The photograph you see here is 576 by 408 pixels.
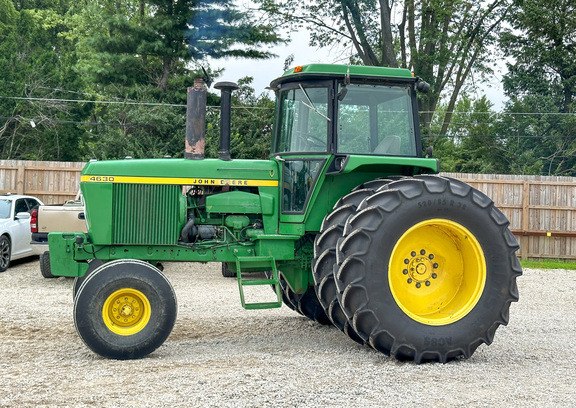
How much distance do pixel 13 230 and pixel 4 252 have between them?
49 cm

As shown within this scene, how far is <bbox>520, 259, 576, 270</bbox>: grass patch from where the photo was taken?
15.7m

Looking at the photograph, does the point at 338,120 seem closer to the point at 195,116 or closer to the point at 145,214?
the point at 195,116

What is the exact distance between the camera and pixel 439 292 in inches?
236

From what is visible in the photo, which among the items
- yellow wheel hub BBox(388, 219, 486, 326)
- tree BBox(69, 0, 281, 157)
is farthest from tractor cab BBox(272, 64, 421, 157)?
tree BBox(69, 0, 281, 157)

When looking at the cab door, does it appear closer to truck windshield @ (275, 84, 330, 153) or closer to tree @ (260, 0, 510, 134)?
truck windshield @ (275, 84, 330, 153)

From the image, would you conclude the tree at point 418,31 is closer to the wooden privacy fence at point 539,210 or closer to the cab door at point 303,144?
the wooden privacy fence at point 539,210

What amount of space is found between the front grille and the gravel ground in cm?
103

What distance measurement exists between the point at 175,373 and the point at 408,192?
240 centimetres

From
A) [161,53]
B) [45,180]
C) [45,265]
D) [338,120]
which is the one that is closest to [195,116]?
[338,120]

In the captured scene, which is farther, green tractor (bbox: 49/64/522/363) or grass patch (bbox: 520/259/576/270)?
grass patch (bbox: 520/259/576/270)

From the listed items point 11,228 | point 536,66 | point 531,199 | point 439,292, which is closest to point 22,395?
point 439,292

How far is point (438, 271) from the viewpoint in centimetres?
601

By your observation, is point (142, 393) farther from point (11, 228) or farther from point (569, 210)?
point (569, 210)

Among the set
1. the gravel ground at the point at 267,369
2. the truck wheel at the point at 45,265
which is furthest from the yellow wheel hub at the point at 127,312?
the truck wheel at the point at 45,265
